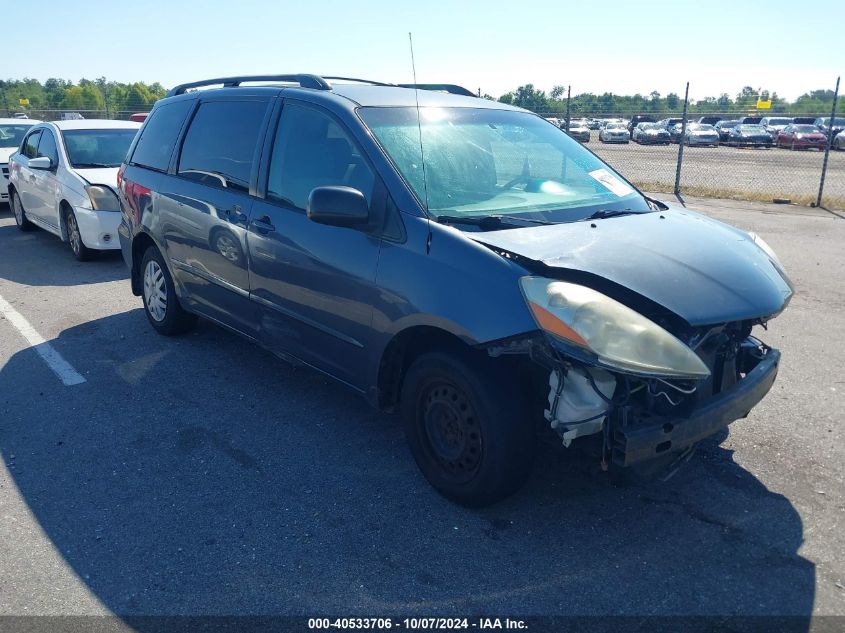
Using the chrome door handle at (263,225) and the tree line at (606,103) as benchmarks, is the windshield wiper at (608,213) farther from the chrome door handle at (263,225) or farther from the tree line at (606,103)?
the tree line at (606,103)

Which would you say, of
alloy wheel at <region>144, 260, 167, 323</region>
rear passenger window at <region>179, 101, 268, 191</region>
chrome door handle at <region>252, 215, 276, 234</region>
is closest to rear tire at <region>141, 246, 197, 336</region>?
alloy wheel at <region>144, 260, 167, 323</region>

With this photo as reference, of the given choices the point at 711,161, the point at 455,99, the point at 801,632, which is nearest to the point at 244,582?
the point at 801,632

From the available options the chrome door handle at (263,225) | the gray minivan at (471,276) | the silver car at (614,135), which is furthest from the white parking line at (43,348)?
the silver car at (614,135)

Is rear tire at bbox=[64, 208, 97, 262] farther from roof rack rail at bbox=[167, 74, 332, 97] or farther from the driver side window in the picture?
roof rack rail at bbox=[167, 74, 332, 97]

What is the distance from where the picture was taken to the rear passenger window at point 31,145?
9.90m

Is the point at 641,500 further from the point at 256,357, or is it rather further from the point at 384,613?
the point at 256,357

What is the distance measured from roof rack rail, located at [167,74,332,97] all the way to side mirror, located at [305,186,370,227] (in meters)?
1.10

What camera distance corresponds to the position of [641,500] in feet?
11.2

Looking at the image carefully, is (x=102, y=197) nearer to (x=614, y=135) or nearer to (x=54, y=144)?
(x=54, y=144)

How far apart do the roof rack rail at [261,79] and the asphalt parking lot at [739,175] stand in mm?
11781

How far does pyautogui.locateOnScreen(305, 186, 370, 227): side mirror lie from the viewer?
3.33 metres

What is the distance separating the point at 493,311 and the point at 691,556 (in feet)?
4.45

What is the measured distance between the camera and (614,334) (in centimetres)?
267

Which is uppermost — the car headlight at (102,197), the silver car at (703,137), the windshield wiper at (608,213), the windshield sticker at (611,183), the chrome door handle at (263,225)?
the windshield sticker at (611,183)
